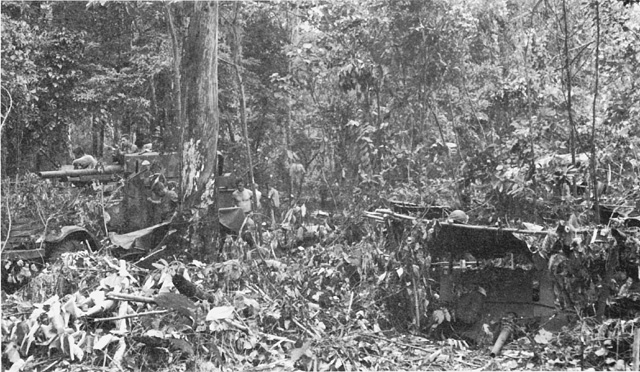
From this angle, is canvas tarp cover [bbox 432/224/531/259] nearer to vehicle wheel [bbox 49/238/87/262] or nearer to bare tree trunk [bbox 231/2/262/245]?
bare tree trunk [bbox 231/2/262/245]

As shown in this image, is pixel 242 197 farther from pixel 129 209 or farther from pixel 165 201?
pixel 129 209

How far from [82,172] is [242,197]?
3.29 feet

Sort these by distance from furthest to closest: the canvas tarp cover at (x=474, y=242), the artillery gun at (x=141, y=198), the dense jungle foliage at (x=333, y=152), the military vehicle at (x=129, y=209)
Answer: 1. the canvas tarp cover at (x=474, y=242)
2. the artillery gun at (x=141, y=198)
3. the military vehicle at (x=129, y=209)
4. the dense jungle foliage at (x=333, y=152)

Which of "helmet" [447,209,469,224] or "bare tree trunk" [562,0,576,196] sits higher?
"bare tree trunk" [562,0,576,196]

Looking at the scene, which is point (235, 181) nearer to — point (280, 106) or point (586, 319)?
point (280, 106)

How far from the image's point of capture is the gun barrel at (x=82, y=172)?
4.56 meters

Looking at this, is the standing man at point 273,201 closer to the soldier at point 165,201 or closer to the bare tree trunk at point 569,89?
the soldier at point 165,201

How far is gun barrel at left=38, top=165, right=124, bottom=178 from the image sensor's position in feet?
15.0

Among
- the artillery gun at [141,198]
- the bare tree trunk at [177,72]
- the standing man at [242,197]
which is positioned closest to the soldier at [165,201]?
the artillery gun at [141,198]

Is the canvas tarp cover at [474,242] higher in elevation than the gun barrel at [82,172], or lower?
lower

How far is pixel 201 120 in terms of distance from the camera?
4.92 m

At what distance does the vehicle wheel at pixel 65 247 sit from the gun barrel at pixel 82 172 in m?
0.42

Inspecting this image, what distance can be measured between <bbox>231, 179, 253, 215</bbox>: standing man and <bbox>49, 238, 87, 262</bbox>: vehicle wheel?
99 cm

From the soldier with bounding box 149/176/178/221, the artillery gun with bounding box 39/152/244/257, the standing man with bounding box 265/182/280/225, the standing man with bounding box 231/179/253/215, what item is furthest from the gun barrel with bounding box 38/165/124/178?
the standing man with bounding box 265/182/280/225
